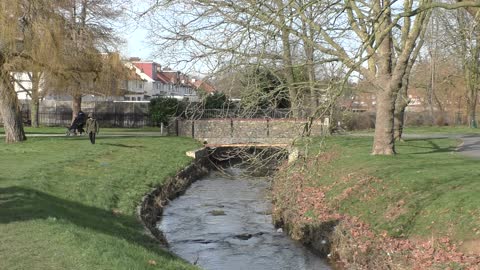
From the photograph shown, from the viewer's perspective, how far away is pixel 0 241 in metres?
8.30

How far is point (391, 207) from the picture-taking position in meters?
11.7

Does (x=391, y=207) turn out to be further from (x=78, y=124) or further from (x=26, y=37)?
(x=78, y=124)

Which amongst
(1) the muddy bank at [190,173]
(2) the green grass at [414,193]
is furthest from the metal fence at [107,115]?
(2) the green grass at [414,193]

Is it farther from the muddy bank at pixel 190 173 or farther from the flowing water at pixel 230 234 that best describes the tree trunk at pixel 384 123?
the flowing water at pixel 230 234

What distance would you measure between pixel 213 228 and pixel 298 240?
2.71 meters

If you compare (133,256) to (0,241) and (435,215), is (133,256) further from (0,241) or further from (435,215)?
(435,215)

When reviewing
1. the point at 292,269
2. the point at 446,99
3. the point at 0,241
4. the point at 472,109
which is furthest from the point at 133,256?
the point at 446,99

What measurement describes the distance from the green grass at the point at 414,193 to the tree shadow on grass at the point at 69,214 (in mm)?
3731

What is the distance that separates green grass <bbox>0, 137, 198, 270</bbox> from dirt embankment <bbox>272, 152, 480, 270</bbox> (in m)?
3.19

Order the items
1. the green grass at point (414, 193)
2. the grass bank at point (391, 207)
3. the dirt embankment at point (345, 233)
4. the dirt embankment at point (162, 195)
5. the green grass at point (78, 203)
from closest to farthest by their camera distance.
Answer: the green grass at point (78, 203), the dirt embankment at point (345, 233), the grass bank at point (391, 207), the green grass at point (414, 193), the dirt embankment at point (162, 195)

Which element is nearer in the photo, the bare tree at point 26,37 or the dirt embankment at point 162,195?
the dirt embankment at point 162,195

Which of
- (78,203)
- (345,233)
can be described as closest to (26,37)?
(78,203)

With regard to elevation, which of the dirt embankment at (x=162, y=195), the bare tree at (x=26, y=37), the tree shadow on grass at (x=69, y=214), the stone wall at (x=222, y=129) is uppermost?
the bare tree at (x=26, y=37)

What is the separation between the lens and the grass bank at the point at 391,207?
9.10 meters
